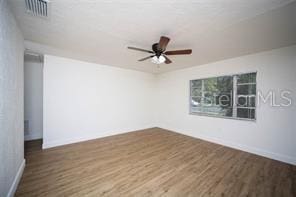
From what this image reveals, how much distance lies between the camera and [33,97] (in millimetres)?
4098

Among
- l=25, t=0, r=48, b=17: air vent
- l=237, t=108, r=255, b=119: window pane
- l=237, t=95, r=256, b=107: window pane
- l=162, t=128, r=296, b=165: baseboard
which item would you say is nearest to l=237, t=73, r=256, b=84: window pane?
l=237, t=95, r=256, b=107: window pane

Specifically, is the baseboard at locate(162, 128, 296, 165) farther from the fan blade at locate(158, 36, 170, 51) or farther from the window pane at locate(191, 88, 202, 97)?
the fan blade at locate(158, 36, 170, 51)

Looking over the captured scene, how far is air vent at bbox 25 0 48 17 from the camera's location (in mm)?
1576

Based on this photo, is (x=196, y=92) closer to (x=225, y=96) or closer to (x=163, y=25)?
(x=225, y=96)

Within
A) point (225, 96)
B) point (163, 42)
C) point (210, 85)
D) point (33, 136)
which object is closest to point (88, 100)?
point (33, 136)

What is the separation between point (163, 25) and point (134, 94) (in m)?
3.40

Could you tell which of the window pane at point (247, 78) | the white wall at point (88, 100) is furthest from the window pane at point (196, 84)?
the white wall at point (88, 100)

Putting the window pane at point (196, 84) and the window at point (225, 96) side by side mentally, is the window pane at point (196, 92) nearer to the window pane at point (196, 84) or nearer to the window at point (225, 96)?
the window at point (225, 96)

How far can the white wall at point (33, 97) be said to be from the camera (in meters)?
3.99

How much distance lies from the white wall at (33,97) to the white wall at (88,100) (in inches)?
46.0

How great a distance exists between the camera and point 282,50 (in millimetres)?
2771

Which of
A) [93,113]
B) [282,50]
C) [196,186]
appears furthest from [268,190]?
[93,113]

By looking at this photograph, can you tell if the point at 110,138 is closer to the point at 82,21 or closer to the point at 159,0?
the point at 82,21

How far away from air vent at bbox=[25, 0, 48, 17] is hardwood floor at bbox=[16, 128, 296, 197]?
2471mm
